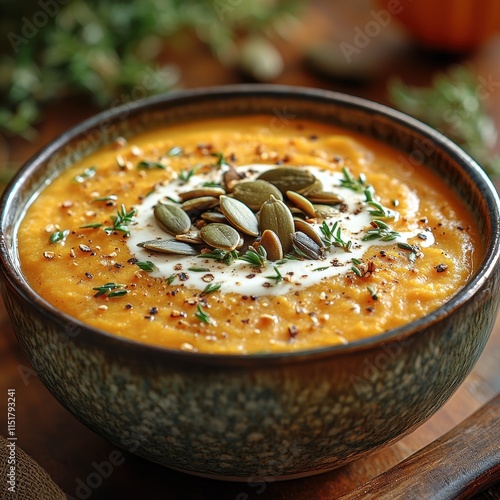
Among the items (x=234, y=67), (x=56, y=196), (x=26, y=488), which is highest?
(x=234, y=67)

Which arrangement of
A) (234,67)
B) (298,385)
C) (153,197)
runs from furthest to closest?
1. (234,67)
2. (153,197)
3. (298,385)

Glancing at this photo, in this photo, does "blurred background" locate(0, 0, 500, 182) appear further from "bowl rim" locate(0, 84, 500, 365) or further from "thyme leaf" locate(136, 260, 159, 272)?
"thyme leaf" locate(136, 260, 159, 272)

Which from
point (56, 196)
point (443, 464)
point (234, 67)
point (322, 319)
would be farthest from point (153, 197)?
point (234, 67)

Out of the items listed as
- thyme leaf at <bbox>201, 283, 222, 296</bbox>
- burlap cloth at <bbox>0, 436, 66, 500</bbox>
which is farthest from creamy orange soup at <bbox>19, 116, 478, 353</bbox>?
burlap cloth at <bbox>0, 436, 66, 500</bbox>

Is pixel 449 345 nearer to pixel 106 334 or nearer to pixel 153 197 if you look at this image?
pixel 106 334

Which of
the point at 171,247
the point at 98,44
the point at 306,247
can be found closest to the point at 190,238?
the point at 171,247

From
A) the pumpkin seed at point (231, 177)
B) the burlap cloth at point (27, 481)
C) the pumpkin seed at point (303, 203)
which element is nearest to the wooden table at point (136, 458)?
the burlap cloth at point (27, 481)
